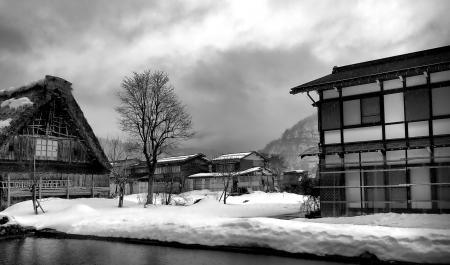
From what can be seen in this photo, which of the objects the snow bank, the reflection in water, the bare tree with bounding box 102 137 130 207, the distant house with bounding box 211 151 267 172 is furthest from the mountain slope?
the reflection in water

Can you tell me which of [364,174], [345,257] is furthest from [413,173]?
[345,257]

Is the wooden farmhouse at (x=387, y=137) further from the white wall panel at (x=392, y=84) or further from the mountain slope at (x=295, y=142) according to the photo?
the mountain slope at (x=295, y=142)

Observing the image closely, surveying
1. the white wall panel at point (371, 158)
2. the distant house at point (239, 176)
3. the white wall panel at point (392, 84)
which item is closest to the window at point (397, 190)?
the white wall panel at point (371, 158)

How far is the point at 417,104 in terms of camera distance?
17.8 m

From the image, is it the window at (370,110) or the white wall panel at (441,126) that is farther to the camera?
the window at (370,110)

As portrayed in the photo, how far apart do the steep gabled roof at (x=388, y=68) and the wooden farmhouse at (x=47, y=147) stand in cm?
1923

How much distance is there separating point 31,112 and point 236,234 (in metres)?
20.7

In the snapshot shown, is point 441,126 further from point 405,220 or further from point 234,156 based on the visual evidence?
point 234,156

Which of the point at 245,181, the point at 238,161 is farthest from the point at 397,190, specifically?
the point at 238,161

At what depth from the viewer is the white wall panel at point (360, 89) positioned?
18.8m

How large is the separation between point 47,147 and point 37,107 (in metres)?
3.28

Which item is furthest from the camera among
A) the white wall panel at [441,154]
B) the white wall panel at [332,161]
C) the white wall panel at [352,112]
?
the white wall panel at [332,161]

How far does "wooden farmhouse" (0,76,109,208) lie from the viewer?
2830 cm

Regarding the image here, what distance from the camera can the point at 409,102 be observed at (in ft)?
58.6
